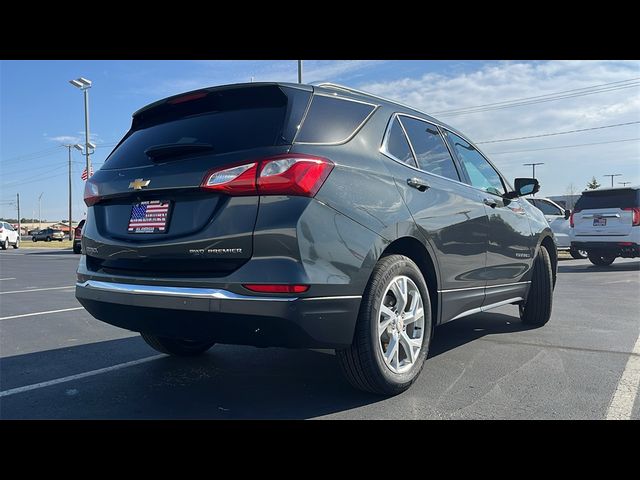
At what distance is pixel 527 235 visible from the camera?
507cm

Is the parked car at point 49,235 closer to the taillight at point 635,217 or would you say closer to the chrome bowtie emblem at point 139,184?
the taillight at point 635,217

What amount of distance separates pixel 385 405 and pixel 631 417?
1.32 m

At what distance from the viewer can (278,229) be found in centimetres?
253

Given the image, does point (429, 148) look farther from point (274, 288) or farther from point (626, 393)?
point (626, 393)

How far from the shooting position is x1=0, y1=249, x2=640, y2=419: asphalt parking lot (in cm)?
295

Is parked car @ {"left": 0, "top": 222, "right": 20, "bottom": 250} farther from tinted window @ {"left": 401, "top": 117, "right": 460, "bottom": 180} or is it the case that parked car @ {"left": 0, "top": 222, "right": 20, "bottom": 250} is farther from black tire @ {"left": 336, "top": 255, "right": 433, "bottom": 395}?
black tire @ {"left": 336, "top": 255, "right": 433, "bottom": 395}

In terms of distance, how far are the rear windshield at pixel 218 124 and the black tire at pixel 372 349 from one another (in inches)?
36.6

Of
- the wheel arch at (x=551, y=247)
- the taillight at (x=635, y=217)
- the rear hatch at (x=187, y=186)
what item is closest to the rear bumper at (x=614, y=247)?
the taillight at (x=635, y=217)

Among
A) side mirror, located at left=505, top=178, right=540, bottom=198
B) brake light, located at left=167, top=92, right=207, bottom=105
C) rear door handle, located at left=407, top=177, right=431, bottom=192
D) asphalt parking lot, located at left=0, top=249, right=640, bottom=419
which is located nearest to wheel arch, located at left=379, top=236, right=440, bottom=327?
rear door handle, located at left=407, top=177, right=431, bottom=192

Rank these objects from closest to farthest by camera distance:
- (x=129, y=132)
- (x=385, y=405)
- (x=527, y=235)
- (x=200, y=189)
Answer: (x=200, y=189) → (x=385, y=405) → (x=129, y=132) → (x=527, y=235)

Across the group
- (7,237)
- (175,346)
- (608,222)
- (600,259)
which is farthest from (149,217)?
(7,237)

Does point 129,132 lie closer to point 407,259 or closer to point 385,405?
point 407,259

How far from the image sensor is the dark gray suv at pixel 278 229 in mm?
2559
